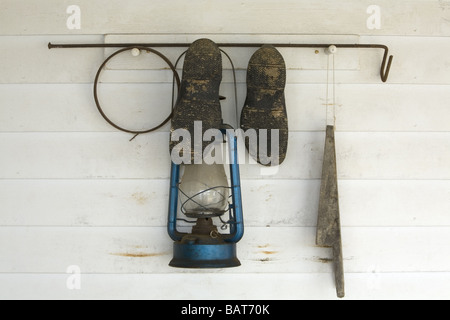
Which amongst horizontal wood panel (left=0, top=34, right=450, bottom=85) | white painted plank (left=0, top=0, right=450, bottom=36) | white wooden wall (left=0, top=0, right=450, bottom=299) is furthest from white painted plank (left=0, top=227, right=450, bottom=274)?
white painted plank (left=0, top=0, right=450, bottom=36)

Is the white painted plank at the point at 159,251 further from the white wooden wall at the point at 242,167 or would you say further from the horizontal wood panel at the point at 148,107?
the horizontal wood panel at the point at 148,107

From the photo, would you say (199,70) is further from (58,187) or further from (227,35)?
(58,187)

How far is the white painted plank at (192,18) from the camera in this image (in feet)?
5.60

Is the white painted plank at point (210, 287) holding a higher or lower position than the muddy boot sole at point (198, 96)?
lower

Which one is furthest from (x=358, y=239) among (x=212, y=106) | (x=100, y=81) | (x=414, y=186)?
(x=100, y=81)

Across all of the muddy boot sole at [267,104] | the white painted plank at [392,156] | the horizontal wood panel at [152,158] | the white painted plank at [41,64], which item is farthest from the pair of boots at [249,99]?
the white painted plank at [41,64]

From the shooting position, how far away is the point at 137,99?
170cm

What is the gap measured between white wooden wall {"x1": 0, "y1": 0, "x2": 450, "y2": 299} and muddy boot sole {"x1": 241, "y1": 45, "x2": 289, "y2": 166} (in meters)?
0.09

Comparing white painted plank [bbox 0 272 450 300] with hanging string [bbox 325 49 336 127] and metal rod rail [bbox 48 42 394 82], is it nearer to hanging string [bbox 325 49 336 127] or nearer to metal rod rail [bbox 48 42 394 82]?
hanging string [bbox 325 49 336 127]

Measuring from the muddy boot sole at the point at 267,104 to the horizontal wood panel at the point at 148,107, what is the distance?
0.33 feet

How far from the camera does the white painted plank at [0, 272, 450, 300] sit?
167cm

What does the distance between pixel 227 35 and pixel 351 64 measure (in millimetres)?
371

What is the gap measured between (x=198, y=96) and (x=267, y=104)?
19 centimetres

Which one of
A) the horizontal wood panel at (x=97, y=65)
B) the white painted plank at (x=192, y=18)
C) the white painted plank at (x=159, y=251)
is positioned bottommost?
the white painted plank at (x=159, y=251)
